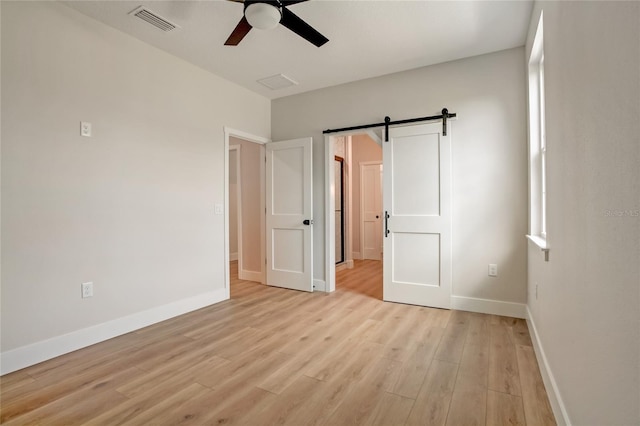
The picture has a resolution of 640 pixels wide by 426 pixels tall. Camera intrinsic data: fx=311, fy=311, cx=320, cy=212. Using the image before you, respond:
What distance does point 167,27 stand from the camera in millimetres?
2818

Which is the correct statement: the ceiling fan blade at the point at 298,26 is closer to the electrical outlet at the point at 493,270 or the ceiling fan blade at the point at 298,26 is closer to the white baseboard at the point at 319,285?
the electrical outlet at the point at 493,270

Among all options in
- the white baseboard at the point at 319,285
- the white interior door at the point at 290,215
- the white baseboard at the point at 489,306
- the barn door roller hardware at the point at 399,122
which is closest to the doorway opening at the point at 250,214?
the white interior door at the point at 290,215

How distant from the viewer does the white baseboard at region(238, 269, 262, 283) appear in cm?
487

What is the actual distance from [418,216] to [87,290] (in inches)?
130

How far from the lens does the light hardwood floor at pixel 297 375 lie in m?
1.71

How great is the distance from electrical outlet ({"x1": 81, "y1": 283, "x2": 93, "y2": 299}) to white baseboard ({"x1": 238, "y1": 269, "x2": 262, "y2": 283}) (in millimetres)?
2425

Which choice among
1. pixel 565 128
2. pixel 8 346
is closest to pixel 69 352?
pixel 8 346

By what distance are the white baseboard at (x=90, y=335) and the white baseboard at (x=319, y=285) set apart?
4.62ft

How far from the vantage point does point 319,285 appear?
4.33 m

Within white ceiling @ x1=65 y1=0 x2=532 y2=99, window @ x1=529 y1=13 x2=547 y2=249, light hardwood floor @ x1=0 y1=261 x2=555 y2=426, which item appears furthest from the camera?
window @ x1=529 y1=13 x2=547 y2=249

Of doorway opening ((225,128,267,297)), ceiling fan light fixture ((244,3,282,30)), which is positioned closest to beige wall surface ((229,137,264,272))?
doorway opening ((225,128,267,297))

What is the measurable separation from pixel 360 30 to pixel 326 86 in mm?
1411

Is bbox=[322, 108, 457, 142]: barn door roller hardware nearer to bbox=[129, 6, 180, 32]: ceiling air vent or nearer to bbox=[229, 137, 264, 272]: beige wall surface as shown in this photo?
bbox=[229, 137, 264, 272]: beige wall surface

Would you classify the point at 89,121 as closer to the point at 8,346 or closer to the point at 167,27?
the point at 167,27
